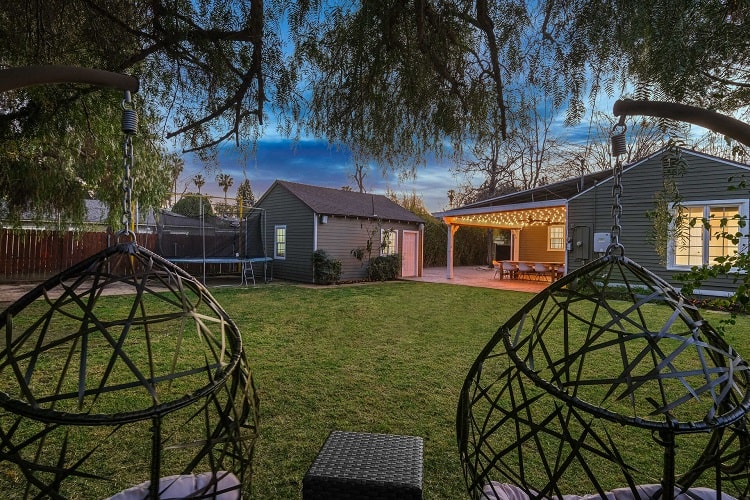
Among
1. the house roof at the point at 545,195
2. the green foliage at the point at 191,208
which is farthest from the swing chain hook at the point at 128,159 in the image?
the green foliage at the point at 191,208

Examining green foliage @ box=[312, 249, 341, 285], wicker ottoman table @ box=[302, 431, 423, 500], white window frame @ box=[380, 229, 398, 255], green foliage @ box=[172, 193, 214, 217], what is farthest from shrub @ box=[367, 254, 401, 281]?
wicker ottoman table @ box=[302, 431, 423, 500]

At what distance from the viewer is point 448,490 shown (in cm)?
231

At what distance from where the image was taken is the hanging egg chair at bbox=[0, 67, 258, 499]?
117 centimetres

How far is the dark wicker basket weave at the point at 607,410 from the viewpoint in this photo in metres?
1.16

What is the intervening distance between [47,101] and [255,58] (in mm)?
1116

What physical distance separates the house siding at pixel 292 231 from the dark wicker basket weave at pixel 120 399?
24.5 ft

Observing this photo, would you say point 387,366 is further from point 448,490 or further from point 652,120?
point 652,120

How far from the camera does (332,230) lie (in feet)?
45.0

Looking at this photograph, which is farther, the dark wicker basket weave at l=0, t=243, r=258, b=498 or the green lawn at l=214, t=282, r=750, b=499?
the green lawn at l=214, t=282, r=750, b=499

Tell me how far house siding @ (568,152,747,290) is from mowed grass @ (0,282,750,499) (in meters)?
3.04

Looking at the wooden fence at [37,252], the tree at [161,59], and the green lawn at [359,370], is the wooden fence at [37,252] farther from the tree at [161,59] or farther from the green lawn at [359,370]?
the tree at [161,59]

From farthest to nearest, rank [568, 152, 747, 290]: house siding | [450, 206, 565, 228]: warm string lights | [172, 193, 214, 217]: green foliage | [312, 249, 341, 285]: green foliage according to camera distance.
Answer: [172, 193, 214, 217]: green foliage, [450, 206, 565, 228]: warm string lights, [312, 249, 341, 285]: green foliage, [568, 152, 747, 290]: house siding

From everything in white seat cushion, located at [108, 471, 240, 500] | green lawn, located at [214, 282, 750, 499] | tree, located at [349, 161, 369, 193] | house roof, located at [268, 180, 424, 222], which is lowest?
green lawn, located at [214, 282, 750, 499]

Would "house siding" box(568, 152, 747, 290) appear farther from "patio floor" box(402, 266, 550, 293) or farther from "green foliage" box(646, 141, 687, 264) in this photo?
"green foliage" box(646, 141, 687, 264)
